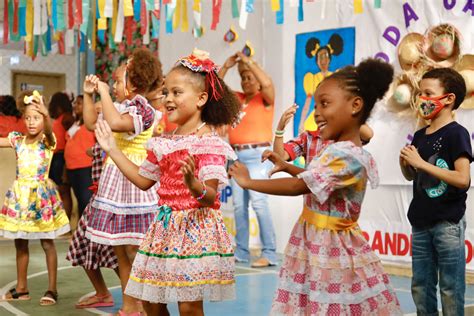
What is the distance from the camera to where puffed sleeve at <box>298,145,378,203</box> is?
2.62 metres

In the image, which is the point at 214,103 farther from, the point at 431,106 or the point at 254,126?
the point at 254,126

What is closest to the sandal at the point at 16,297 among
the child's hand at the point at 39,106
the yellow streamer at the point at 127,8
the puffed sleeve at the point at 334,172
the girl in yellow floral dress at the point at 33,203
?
the girl in yellow floral dress at the point at 33,203

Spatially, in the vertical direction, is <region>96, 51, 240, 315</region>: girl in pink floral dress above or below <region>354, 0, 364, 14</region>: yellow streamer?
below

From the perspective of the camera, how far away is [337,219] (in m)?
2.69

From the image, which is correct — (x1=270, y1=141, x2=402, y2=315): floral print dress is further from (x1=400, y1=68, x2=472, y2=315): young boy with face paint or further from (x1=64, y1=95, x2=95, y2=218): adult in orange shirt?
(x1=64, y1=95, x2=95, y2=218): adult in orange shirt

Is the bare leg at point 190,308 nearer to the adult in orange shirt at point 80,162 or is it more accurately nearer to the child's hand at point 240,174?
the child's hand at point 240,174

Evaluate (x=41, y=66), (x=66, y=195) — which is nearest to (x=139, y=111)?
(x=66, y=195)

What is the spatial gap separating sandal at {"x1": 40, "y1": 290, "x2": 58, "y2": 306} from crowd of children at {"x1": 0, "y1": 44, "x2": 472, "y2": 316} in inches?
32.3

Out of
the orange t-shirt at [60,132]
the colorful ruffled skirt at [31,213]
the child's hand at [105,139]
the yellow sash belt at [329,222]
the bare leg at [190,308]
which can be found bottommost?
the bare leg at [190,308]

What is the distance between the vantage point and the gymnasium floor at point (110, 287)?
4.39 metres

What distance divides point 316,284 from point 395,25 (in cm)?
364

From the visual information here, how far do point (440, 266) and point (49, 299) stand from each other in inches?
95.5

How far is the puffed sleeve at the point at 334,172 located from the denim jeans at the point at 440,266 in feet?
2.80

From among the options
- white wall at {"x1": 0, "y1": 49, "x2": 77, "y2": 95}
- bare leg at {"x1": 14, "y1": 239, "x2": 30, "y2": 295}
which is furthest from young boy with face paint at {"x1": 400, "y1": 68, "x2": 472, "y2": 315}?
white wall at {"x1": 0, "y1": 49, "x2": 77, "y2": 95}
